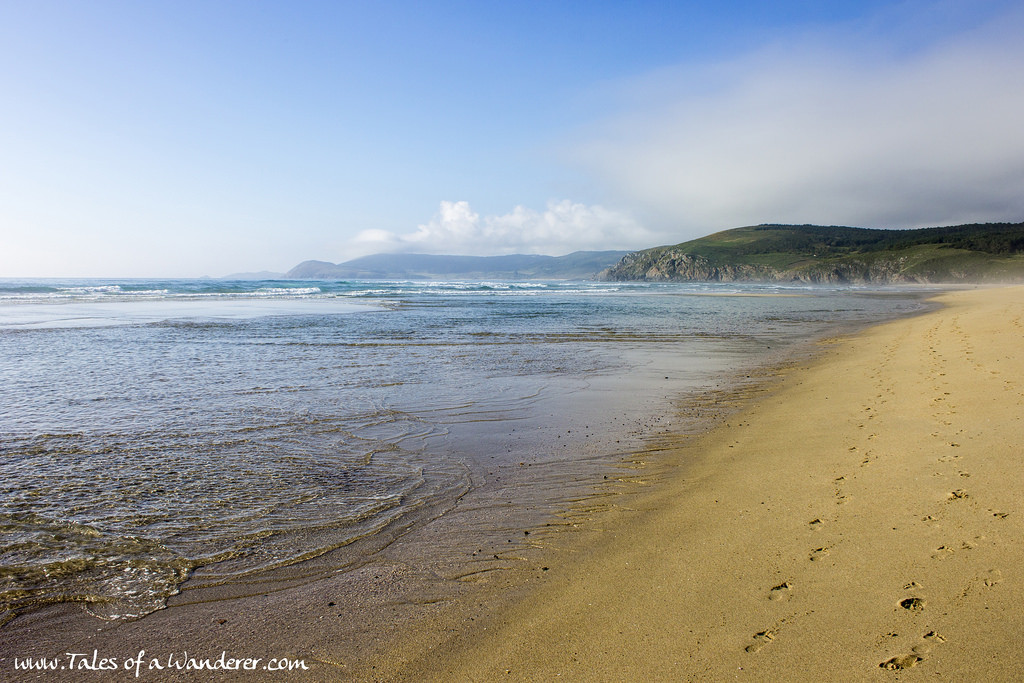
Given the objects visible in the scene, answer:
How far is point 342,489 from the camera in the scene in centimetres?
571

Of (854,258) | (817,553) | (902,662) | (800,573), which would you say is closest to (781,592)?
(800,573)

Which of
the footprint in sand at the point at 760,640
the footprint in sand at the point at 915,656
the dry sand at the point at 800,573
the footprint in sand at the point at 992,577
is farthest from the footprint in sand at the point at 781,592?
the footprint in sand at the point at 992,577

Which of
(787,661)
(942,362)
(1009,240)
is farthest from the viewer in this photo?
(1009,240)

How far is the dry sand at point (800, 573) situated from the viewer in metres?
2.88

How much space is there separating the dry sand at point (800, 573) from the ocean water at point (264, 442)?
1309mm

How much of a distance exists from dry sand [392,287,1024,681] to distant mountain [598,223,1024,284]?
109098 mm

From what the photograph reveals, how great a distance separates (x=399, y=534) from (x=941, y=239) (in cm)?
16098

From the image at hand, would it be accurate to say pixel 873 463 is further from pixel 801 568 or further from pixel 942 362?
pixel 942 362

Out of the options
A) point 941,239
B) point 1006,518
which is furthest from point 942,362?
point 941,239

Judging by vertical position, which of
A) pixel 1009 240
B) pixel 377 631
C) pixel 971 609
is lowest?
pixel 377 631

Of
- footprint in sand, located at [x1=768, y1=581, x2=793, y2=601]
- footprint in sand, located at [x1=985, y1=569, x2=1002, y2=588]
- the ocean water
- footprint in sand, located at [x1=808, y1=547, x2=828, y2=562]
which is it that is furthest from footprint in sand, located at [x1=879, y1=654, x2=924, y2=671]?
the ocean water

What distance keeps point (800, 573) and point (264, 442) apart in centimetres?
628

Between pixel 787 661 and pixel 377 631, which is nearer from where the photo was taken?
pixel 787 661

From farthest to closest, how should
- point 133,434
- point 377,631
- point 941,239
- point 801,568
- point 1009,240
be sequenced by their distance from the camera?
point 941,239 < point 1009,240 < point 133,434 < point 801,568 < point 377,631
